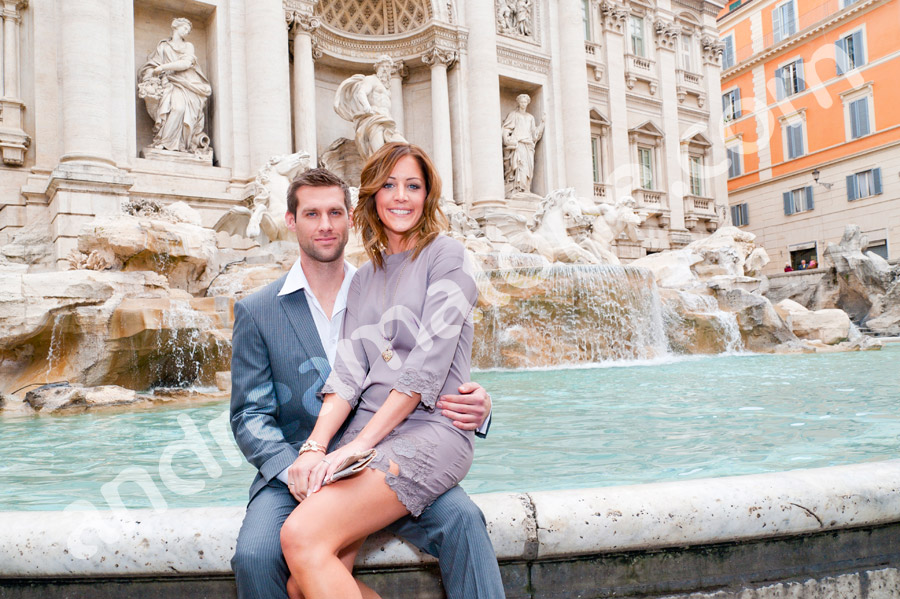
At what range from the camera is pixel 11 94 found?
11852 millimetres

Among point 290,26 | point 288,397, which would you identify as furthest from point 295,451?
point 290,26

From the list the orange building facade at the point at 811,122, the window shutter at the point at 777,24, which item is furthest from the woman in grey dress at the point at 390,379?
the window shutter at the point at 777,24

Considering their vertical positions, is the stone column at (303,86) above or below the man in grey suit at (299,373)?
above

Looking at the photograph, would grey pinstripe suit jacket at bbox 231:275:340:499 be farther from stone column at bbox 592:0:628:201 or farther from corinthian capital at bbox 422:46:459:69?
stone column at bbox 592:0:628:201

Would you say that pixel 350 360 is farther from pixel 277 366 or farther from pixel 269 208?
pixel 269 208

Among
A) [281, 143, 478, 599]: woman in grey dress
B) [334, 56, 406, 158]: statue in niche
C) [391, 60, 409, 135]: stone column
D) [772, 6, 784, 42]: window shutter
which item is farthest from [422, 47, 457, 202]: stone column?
[772, 6, 784, 42]: window shutter

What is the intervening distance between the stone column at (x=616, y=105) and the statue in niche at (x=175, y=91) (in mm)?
12291

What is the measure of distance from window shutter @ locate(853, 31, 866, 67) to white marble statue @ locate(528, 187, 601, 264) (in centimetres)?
1864

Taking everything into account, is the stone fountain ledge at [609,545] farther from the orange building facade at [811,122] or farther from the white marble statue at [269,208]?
the orange building facade at [811,122]

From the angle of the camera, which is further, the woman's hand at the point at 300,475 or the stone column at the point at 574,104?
the stone column at the point at 574,104

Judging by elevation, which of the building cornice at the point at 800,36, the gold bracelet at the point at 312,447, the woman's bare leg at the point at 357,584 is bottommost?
the woman's bare leg at the point at 357,584

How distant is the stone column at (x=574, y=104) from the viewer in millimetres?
18781

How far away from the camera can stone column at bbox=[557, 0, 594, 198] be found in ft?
61.6

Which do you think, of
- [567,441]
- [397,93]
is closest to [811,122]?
[397,93]
